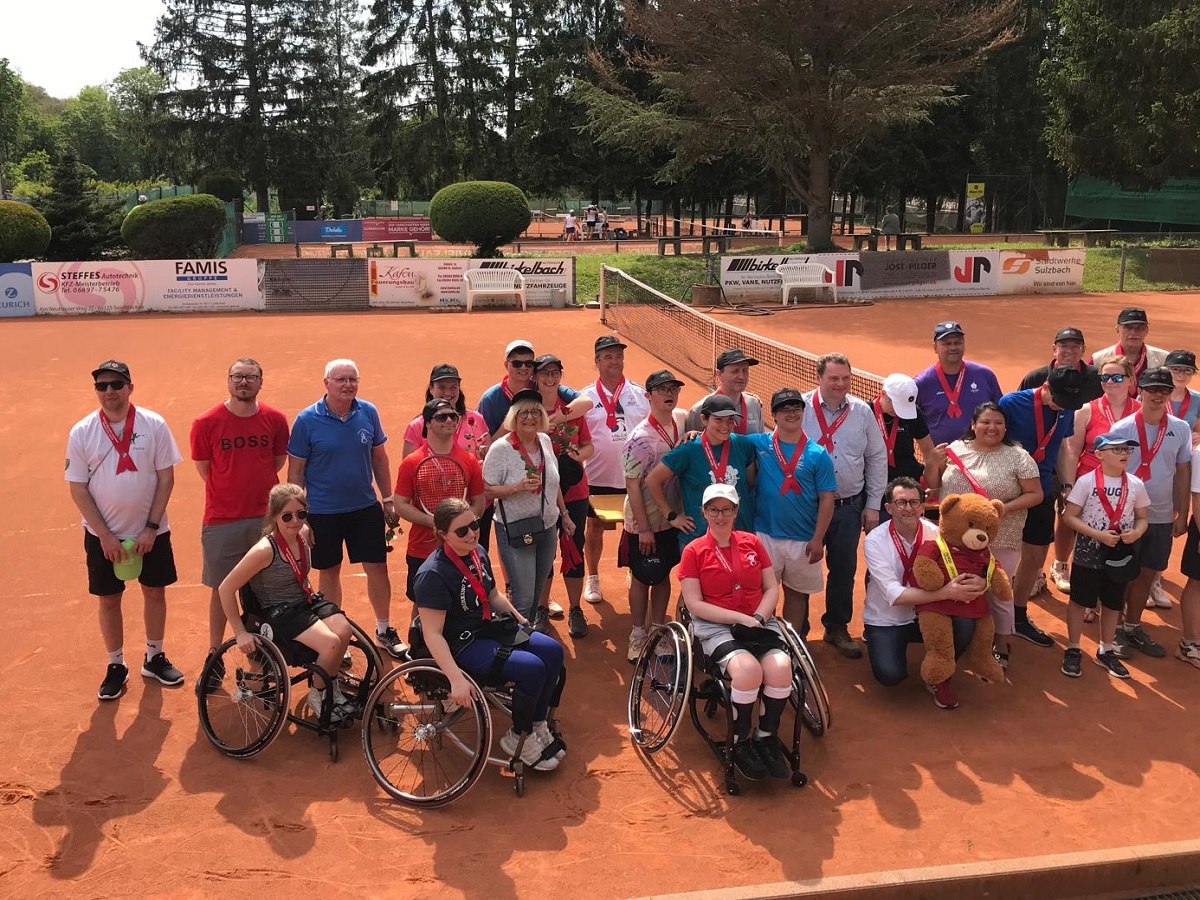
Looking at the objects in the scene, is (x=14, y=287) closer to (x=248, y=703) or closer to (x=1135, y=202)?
(x=248, y=703)

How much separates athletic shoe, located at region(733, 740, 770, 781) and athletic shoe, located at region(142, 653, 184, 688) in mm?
3634

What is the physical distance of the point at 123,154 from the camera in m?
96.2

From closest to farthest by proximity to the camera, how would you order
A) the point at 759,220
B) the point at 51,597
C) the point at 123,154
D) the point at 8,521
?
the point at 51,597 → the point at 8,521 → the point at 759,220 → the point at 123,154

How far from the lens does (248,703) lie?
18.3 feet

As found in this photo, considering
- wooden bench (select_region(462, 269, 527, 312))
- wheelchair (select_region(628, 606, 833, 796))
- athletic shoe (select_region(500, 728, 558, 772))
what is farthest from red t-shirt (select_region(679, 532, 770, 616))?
wooden bench (select_region(462, 269, 527, 312))

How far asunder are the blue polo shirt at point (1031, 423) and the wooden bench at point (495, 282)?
1805 centimetres

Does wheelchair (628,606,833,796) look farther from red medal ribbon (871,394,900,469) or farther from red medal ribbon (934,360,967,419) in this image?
red medal ribbon (934,360,967,419)

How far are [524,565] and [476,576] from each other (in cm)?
101

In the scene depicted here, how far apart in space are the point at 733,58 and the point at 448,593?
2912 centimetres

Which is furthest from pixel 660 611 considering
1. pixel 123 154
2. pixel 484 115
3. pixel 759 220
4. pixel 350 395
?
pixel 123 154

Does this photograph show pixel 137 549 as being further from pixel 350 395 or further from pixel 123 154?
pixel 123 154

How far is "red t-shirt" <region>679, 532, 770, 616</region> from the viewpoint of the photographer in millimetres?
5430

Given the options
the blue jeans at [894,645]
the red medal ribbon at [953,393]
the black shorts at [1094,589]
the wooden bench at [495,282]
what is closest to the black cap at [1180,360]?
the red medal ribbon at [953,393]

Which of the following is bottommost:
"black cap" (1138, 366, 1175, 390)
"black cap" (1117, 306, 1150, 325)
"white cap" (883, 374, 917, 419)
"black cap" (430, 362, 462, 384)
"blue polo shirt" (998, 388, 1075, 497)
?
"blue polo shirt" (998, 388, 1075, 497)
